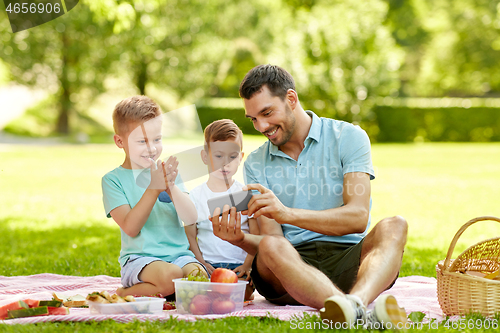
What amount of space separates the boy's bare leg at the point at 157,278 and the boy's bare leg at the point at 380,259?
107 cm

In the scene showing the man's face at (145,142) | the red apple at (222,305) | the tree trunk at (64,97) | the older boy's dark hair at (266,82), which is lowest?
the red apple at (222,305)

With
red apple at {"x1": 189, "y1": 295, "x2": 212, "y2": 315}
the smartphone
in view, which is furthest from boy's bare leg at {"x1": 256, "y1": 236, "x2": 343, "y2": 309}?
red apple at {"x1": 189, "y1": 295, "x2": 212, "y2": 315}

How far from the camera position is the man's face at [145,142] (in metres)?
3.05

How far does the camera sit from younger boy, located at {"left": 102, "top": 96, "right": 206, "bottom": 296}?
3.06m

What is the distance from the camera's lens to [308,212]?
114 inches

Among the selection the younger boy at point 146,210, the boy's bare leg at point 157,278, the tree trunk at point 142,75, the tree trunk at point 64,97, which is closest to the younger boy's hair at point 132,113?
the younger boy at point 146,210

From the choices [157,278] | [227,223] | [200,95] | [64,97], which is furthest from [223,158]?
[200,95]

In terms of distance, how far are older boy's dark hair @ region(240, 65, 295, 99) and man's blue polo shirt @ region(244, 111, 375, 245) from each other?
0.99 feet

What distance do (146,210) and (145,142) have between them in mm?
398

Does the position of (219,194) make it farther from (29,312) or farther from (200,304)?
(29,312)

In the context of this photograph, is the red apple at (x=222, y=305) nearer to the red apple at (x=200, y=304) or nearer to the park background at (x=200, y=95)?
the red apple at (x=200, y=304)

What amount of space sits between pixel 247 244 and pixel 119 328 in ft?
2.95

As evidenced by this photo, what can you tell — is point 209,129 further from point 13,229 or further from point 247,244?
point 13,229

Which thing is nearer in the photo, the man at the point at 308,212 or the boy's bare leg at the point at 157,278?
the man at the point at 308,212
